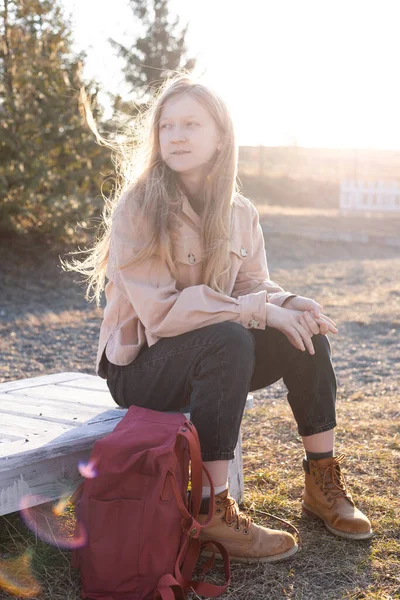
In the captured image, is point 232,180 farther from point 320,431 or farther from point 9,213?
point 9,213

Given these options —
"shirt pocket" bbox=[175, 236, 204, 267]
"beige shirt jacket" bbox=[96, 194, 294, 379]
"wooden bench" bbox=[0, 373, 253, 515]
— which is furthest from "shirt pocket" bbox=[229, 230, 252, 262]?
"wooden bench" bbox=[0, 373, 253, 515]

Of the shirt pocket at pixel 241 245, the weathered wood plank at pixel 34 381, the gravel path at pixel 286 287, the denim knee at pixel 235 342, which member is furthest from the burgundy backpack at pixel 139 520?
the gravel path at pixel 286 287

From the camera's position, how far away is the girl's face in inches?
101

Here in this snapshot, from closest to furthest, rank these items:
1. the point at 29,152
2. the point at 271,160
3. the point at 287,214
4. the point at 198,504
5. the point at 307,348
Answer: the point at 198,504, the point at 307,348, the point at 29,152, the point at 287,214, the point at 271,160

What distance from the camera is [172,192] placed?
258 centimetres

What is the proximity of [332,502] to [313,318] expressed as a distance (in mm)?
632

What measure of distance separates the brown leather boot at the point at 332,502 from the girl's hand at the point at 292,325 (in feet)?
1.48

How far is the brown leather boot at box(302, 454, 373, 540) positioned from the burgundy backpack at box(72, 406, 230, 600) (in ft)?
1.84

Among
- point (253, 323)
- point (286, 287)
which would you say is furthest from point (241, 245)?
point (286, 287)

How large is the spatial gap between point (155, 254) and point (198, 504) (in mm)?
853

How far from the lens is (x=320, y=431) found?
248cm

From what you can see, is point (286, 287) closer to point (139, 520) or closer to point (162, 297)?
point (162, 297)

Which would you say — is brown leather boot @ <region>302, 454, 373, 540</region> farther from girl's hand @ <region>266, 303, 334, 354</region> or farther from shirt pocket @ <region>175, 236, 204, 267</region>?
shirt pocket @ <region>175, 236, 204, 267</region>

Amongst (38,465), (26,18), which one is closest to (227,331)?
(38,465)
